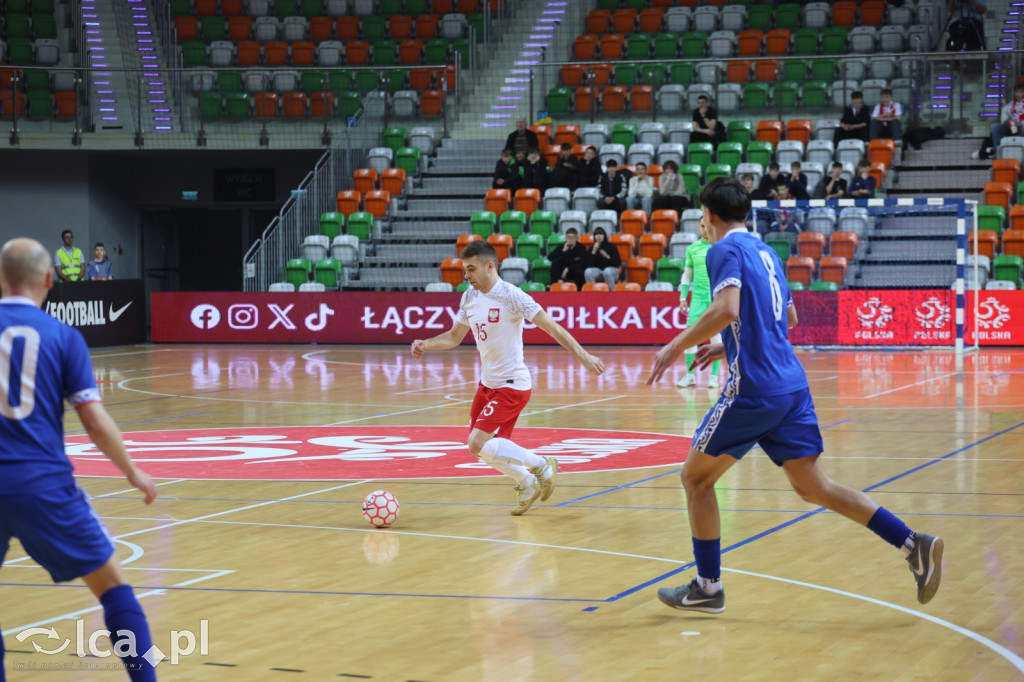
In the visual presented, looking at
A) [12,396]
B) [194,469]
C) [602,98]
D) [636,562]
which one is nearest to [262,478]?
[194,469]

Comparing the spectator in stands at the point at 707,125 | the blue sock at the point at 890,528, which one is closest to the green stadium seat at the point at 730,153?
the spectator in stands at the point at 707,125

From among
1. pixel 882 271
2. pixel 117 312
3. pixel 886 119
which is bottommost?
pixel 117 312

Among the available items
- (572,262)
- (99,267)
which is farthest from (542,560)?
(99,267)

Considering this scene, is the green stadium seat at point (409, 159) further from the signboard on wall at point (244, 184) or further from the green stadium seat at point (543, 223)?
the signboard on wall at point (244, 184)

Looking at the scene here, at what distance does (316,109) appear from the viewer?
102 feet

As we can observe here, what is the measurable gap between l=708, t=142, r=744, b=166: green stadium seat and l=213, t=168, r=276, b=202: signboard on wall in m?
12.5

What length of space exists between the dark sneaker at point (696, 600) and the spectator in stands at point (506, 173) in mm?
22578

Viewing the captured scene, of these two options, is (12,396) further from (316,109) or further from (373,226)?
(316,109)

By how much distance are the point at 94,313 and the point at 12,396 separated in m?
23.9

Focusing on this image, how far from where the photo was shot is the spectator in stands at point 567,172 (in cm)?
2777

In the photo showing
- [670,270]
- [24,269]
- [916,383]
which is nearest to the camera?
[24,269]

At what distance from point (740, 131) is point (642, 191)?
289 cm

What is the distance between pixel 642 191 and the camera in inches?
1071

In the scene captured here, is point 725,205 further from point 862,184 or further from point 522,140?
point 522,140
